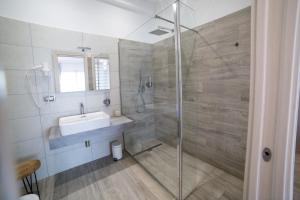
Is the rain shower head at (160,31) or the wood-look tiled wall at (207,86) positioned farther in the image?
the rain shower head at (160,31)

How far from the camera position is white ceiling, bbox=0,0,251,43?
185 cm

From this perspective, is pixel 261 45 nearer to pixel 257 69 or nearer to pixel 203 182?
pixel 257 69

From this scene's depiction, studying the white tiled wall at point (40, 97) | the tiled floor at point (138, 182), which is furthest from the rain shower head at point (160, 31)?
the tiled floor at point (138, 182)

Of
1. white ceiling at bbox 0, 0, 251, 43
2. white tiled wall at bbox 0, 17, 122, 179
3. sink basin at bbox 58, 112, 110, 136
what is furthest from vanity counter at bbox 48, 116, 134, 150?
white ceiling at bbox 0, 0, 251, 43

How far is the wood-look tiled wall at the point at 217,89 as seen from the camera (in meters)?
1.77

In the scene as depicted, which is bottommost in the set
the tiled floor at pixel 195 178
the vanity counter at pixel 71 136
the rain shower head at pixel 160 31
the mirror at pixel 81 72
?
the tiled floor at pixel 195 178

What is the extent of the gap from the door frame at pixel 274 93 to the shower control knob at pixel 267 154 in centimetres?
1

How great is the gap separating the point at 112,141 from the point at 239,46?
2.53 m

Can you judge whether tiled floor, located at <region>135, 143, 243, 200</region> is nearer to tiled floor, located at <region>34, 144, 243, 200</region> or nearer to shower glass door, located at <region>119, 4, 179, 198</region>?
tiled floor, located at <region>34, 144, 243, 200</region>

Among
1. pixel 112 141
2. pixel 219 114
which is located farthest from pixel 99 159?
pixel 219 114

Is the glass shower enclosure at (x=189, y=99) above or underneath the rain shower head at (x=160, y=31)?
underneath

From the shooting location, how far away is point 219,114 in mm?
2064

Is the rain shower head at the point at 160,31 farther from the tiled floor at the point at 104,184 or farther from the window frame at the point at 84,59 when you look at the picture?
the tiled floor at the point at 104,184

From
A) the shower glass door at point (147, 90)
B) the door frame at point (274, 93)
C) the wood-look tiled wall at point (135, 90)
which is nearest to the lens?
the door frame at point (274, 93)
